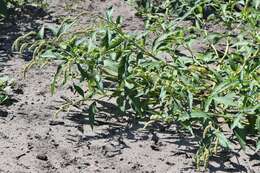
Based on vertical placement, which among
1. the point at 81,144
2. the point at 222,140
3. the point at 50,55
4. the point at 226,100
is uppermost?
the point at 50,55

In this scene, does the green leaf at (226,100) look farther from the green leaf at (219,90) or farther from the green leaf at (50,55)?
the green leaf at (50,55)

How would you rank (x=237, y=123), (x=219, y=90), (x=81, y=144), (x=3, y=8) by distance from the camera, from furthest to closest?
(x=3, y=8) < (x=81, y=144) < (x=219, y=90) < (x=237, y=123)

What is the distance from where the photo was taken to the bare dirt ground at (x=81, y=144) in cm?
255

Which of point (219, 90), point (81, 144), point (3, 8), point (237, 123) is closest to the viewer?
point (237, 123)

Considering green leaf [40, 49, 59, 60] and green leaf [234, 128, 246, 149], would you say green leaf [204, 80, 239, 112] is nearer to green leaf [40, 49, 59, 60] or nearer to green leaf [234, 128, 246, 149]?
green leaf [234, 128, 246, 149]

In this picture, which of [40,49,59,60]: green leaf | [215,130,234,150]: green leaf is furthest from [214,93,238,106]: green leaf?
[40,49,59,60]: green leaf

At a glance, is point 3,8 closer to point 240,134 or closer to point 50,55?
point 50,55

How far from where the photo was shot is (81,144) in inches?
107

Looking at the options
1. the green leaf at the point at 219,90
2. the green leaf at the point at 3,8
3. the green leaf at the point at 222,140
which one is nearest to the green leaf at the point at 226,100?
the green leaf at the point at 219,90

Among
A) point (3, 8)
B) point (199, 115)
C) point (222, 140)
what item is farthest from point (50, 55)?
point (3, 8)

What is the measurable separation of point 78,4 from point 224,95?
2260 mm

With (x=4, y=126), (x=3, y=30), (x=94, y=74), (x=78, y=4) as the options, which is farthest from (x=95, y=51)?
(x=78, y=4)

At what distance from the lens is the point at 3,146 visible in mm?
2689

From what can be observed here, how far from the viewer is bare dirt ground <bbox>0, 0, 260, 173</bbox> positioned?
2.55 m
